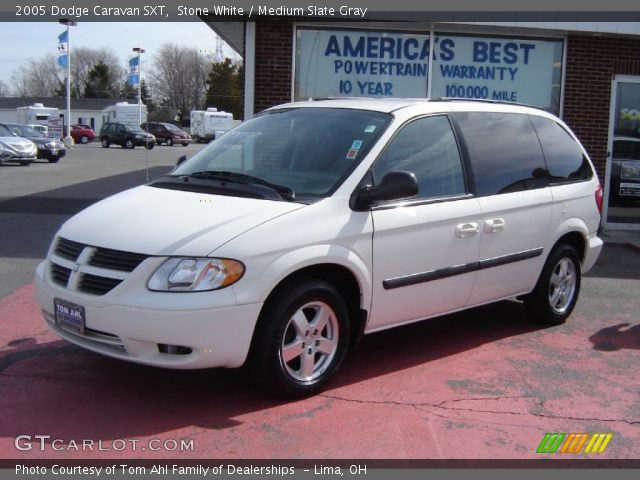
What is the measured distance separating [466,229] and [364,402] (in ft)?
4.85

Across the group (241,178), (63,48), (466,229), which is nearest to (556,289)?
(466,229)

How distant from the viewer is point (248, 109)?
10.8 m

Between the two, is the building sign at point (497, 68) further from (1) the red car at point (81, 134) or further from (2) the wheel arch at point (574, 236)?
(1) the red car at point (81, 134)

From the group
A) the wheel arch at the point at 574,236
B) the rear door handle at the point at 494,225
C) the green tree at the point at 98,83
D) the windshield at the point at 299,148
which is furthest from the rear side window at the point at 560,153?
the green tree at the point at 98,83

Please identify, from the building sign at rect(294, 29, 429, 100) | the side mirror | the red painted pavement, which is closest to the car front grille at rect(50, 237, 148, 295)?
the red painted pavement

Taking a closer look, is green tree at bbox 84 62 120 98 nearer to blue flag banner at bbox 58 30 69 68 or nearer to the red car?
the red car

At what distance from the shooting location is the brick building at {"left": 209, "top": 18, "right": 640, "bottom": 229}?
1087cm

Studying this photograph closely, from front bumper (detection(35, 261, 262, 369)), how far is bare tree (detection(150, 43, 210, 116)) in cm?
9680

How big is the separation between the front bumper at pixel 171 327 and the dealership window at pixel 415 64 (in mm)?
7512

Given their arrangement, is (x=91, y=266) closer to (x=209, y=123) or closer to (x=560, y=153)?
(x=560, y=153)

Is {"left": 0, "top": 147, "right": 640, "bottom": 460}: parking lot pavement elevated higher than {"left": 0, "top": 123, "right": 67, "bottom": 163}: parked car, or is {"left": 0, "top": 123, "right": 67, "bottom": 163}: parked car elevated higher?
{"left": 0, "top": 123, "right": 67, "bottom": 163}: parked car

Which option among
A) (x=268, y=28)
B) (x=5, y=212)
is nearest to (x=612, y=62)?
(x=268, y=28)

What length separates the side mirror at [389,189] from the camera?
15.0ft

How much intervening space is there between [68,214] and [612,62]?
930 cm
